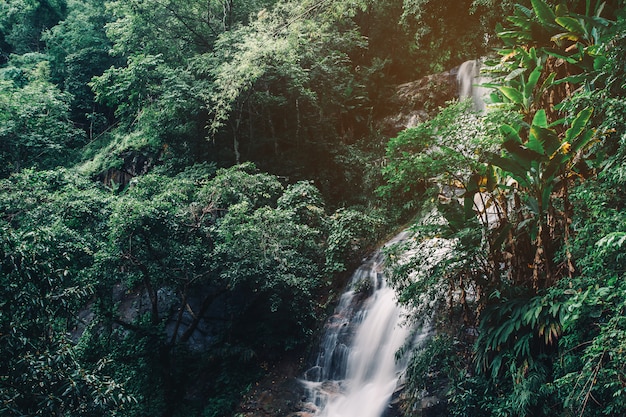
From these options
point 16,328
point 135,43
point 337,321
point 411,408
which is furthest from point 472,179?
point 135,43

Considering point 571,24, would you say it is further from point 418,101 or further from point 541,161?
point 418,101

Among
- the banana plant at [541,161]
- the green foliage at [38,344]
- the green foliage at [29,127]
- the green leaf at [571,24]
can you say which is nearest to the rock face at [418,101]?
the green leaf at [571,24]

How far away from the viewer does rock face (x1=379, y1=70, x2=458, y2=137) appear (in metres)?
15.4

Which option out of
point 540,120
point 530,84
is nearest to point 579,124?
point 540,120

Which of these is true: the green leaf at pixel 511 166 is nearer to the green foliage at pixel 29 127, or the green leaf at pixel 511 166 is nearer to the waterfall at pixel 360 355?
the waterfall at pixel 360 355

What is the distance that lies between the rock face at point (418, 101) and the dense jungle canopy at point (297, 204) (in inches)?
8.9

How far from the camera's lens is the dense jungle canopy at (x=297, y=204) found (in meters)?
4.59

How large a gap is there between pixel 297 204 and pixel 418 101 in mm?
8055

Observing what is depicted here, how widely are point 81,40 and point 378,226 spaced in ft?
53.7

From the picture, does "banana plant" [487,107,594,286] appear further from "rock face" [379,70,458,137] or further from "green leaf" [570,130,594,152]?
"rock face" [379,70,458,137]

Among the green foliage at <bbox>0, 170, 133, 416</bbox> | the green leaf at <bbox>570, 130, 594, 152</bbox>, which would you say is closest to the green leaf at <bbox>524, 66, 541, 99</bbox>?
the green leaf at <bbox>570, 130, 594, 152</bbox>

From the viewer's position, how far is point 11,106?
471 inches

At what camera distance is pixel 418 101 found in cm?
1597

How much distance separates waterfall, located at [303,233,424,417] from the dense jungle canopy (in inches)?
28.3
